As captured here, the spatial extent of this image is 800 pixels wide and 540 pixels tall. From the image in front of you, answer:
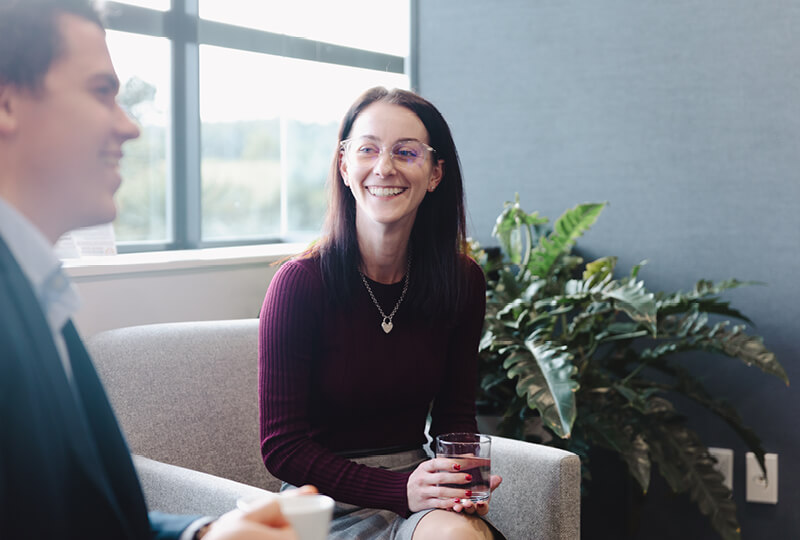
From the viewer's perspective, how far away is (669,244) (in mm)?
2889

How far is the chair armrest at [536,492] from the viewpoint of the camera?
1.61 m

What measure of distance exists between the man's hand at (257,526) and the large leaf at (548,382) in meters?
1.41

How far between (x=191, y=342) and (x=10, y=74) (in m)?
1.24

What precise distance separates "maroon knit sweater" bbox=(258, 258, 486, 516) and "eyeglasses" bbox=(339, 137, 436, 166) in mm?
234

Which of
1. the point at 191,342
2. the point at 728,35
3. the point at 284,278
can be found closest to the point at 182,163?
the point at 191,342

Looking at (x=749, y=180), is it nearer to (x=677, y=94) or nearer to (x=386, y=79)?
(x=677, y=94)

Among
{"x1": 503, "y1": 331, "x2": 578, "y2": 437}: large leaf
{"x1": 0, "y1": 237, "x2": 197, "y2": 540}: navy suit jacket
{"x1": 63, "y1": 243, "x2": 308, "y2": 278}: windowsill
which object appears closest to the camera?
{"x1": 0, "y1": 237, "x2": 197, "y2": 540}: navy suit jacket

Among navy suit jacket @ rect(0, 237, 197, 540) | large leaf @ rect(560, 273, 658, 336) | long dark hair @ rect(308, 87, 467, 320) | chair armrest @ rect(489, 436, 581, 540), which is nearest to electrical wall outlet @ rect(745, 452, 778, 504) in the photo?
large leaf @ rect(560, 273, 658, 336)

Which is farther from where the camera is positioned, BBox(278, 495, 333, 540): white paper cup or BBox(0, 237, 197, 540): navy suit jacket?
BBox(278, 495, 333, 540): white paper cup

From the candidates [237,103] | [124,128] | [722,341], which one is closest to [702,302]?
[722,341]

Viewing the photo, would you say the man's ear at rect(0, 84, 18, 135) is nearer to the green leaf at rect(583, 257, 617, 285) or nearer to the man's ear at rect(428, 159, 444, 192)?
the man's ear at rect(428, 159, 444, 192)

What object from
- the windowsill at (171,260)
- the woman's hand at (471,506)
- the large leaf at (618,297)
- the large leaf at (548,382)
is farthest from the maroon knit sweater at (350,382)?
the large leaf at (618,297)

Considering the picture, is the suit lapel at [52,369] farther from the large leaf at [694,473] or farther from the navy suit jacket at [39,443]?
the large leaf at [694,473]

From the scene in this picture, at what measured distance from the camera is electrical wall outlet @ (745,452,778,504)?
272 centimetres
